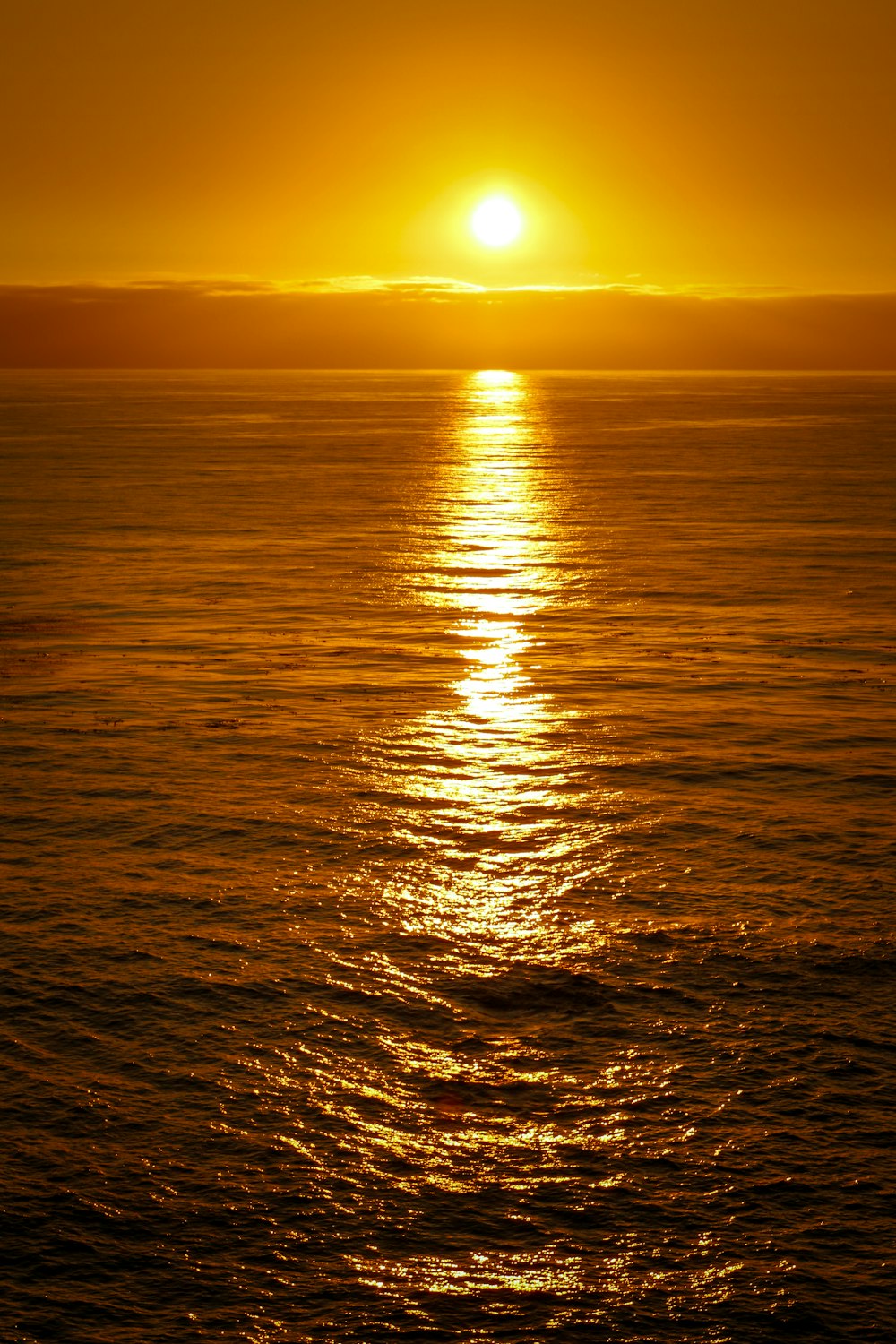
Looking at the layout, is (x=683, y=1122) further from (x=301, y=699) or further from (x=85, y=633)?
(x=85, y=633)

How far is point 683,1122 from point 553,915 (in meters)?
5.76

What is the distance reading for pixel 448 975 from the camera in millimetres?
19422

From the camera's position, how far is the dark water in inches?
531

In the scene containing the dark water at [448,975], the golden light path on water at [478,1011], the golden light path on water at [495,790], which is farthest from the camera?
the golden light path on water at [495,790]

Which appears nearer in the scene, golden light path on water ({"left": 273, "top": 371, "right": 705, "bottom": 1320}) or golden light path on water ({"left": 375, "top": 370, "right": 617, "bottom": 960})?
golden light path on water ({"left": 273, "top": 371, "right": 705, "bottom": 1320})

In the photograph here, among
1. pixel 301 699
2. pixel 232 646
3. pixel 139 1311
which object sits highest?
pixel 232 646

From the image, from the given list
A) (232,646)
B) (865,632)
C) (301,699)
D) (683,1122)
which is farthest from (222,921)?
(865,632)

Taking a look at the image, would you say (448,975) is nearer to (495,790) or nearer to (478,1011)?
(478,1011)

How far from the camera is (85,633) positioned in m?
43.1

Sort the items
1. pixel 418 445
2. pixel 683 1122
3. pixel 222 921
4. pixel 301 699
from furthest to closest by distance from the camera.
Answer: pixel 418 445
pixel 301 699
pixel 222 921
pixel 683 1122

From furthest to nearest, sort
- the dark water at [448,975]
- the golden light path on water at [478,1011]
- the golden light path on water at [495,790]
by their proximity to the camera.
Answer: the golden light path on water at [495,790]
the golden light path on water at [478,1011]
the dark water at [448,975]

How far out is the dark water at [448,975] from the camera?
13.5 metres

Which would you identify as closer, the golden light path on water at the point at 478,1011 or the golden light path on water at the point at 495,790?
the golden light path on water at the point at 478,1011

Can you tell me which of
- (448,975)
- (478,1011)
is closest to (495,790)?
(448,975)
